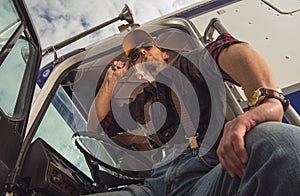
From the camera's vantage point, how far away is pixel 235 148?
2.86ft

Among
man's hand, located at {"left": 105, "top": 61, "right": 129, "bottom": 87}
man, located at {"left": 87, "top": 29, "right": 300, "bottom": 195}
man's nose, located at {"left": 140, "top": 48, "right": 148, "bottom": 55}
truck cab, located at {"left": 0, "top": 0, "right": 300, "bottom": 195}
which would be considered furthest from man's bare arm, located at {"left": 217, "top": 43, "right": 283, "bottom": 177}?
man's hand, located at {"left": 105, "top": 61, "right": 129, "bottom": 87}

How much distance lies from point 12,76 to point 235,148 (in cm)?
103

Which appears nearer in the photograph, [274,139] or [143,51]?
[274,139]

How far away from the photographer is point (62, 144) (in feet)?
6.32

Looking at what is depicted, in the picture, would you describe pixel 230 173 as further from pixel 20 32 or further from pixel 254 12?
pixel 254 12

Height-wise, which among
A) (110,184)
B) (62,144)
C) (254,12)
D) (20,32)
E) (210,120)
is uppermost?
(20,32)

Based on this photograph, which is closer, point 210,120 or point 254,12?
point 210,120

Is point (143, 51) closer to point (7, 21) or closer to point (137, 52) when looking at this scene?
point (137, 52)

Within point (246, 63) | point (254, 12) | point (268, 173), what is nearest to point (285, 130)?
point (268, 173)

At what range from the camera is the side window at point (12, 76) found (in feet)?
4.43

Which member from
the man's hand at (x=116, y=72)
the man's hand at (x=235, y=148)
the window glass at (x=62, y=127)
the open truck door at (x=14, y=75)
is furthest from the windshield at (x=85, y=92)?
the man's hand at (x=235, y=148)

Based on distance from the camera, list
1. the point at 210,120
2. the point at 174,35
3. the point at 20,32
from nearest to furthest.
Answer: the point at 210,120 < the point at 20,32 < the point at 174,35

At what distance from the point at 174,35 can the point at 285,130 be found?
1.43 metres

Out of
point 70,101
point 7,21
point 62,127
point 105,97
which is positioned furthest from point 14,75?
point 70,101
